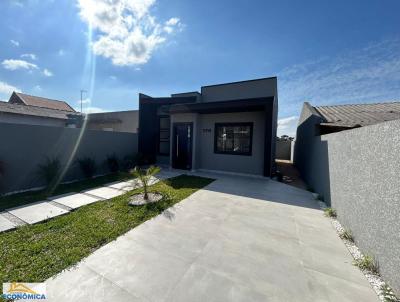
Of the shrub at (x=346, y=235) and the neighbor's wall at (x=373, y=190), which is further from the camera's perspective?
the shrub at (x=346, y=235)

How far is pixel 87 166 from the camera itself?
7.35 metres

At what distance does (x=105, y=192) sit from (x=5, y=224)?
228cm

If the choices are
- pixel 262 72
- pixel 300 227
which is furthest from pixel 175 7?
pixel 300 227

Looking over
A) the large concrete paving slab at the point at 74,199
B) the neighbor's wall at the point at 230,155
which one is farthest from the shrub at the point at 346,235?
the large concrete paving slab at the point at 74,199

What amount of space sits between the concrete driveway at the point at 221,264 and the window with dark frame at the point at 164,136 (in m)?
7.28

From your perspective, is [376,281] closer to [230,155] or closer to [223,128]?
[230,155]

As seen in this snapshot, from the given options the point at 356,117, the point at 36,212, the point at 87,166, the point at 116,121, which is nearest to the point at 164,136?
the point at 87,166

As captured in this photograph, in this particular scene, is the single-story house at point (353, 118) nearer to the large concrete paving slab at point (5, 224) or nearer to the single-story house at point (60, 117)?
the large concrete paving slab at point (5, 224)

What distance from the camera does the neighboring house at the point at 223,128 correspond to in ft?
25.1

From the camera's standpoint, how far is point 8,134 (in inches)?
207

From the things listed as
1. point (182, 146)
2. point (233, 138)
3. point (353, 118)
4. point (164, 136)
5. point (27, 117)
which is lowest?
point (182, 146)

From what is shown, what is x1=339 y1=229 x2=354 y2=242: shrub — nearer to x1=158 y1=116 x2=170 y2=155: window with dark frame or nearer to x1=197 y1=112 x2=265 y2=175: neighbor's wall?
x1=197 y1=112 x2=265 y2=175: neighbor's wall

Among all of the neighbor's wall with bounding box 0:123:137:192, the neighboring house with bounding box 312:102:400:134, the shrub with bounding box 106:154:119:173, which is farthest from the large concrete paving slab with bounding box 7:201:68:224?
the neighboring house with bounding box 312:102:400:134

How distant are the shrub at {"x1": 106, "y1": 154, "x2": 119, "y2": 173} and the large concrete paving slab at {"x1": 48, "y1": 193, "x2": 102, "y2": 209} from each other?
332cm
